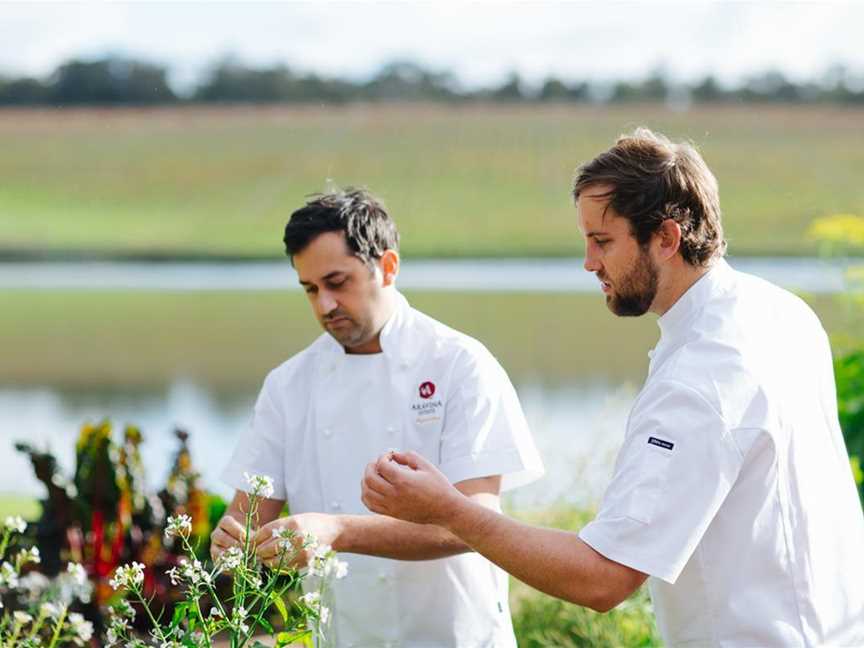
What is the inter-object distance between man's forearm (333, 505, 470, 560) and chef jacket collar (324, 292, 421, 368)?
0.40 metres

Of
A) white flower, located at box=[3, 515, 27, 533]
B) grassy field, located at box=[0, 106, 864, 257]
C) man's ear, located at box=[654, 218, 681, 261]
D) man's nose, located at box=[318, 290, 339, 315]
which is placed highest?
grassy field, located at box=[0, 106, 864, 257]

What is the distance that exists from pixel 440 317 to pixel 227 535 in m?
17.2

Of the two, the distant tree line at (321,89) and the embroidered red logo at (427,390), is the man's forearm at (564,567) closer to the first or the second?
the embroidered red logo at (427,390)

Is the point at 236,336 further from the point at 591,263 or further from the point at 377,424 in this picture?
the point at 591,263

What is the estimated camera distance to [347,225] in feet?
8.19

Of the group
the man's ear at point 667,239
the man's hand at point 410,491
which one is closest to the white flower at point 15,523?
the man's hand at point 410,491

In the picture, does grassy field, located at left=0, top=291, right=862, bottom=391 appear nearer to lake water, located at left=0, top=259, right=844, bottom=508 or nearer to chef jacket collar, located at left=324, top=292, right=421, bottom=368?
lake water, located at left=0, top=259, right=844, bottom=508

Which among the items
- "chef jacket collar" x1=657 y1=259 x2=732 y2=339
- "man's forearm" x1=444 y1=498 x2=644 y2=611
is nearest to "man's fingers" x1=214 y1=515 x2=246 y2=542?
"man's forearm" x1=444 y1=498 x2=644 y2=611

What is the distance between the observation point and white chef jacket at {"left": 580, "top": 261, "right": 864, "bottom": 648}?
1.74 meters

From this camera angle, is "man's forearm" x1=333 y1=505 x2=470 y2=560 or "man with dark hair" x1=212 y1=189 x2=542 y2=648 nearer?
"man's forearm" x1=333 y1=505 x2=470 y2=560

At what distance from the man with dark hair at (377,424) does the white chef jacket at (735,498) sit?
23.9 inches

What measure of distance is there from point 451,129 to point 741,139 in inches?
342

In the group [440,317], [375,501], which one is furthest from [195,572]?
[440,317]

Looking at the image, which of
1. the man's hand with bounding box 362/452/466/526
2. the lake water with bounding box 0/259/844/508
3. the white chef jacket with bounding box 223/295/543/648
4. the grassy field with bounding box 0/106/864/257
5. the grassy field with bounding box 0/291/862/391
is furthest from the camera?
the grassy field with bounding box 0/106/864/257
